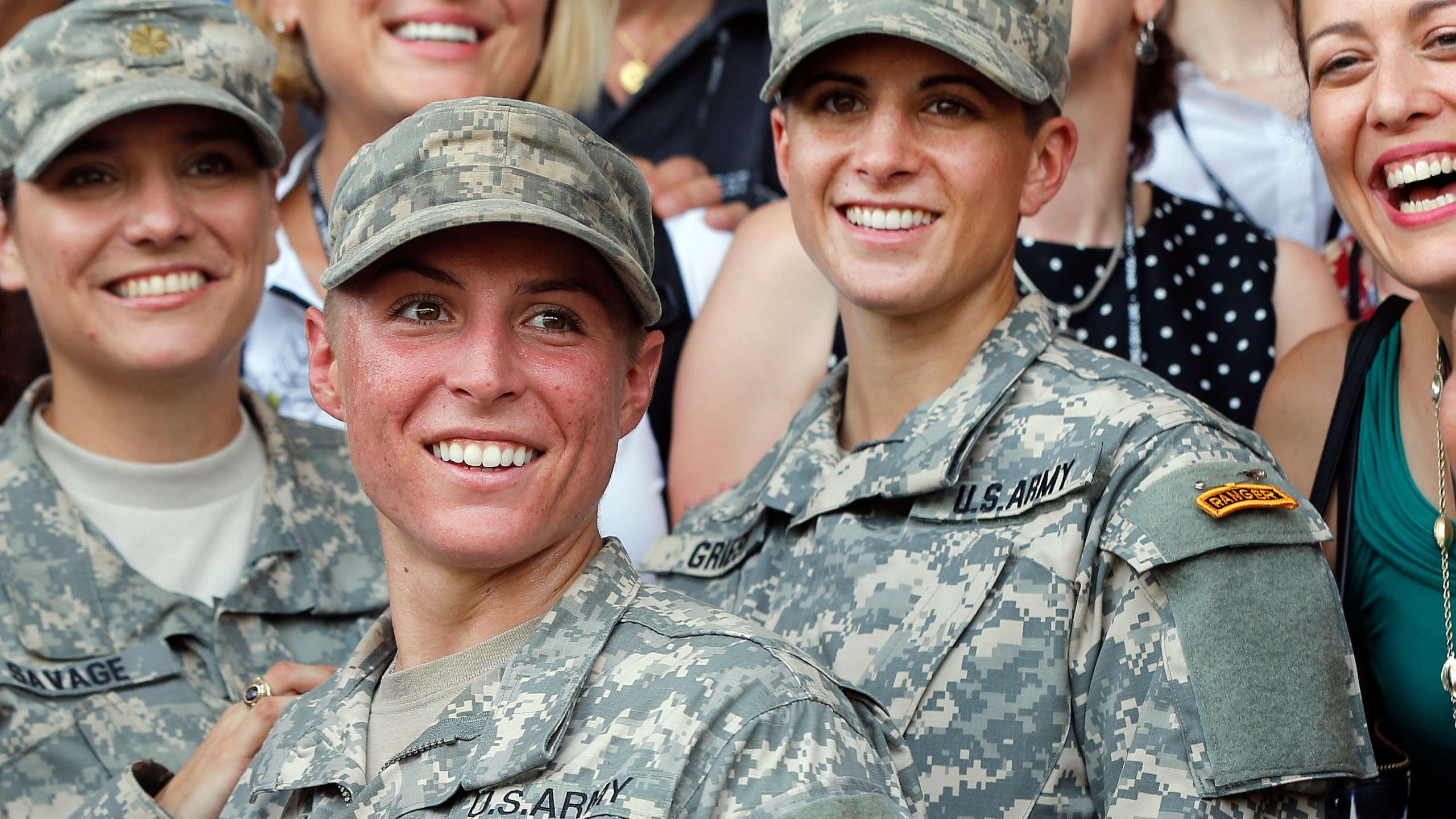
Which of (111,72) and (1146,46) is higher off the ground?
(111,72)

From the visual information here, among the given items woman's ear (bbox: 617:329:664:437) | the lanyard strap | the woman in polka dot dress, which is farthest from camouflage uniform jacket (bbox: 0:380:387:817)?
the woman in polka dot dress

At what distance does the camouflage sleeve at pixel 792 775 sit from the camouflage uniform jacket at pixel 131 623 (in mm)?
1017

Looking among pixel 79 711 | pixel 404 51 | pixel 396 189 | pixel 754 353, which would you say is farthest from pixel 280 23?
pixel 396 189

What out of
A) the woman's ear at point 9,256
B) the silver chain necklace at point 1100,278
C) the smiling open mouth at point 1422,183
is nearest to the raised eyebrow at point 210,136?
the woman's ear at point 9,256

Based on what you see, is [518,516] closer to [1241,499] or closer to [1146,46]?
[1241,499]

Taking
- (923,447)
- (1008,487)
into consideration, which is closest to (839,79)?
(923,447)

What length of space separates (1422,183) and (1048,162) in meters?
0.55

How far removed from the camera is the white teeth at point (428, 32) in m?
3.56

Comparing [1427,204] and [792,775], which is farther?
[1427,204]

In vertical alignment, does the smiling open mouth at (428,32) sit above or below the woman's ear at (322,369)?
above

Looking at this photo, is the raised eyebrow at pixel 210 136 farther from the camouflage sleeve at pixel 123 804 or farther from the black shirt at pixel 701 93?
the black shirt at pixel 701 93

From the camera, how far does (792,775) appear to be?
1.59 metres

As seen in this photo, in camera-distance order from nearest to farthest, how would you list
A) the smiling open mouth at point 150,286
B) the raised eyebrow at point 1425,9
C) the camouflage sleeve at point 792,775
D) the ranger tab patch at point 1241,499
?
the camouflage sleeve at point 792,775
the ranger tab patch at point 1241,499
the raised eyebrow at point 1425,9
the smiling open mouth at point 150,286

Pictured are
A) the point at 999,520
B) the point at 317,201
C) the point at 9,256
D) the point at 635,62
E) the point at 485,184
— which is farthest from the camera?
the point at 635,62
